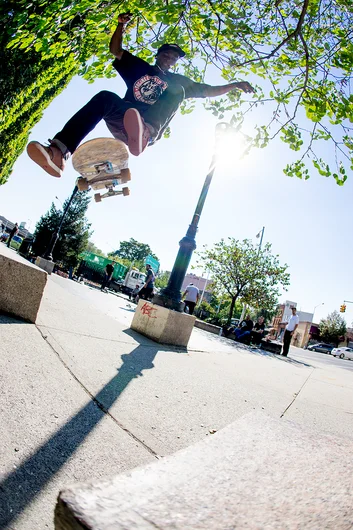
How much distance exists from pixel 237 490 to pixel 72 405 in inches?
47.7

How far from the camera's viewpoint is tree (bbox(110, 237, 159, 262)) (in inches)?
4294

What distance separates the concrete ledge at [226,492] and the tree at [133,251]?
354 feet

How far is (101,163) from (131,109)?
1.11m

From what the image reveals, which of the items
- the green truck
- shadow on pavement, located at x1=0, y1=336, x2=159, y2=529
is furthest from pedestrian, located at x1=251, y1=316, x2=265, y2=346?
the green truck

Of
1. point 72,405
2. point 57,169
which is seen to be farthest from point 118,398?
point 57,169

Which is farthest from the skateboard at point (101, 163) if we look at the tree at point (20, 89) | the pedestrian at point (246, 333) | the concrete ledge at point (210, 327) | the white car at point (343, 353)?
the white car at point (343, 353)

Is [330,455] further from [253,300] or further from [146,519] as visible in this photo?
[253,300]

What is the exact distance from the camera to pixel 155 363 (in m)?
3.30

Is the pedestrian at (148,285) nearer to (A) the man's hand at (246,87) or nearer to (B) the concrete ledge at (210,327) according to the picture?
(B) the concrete ledge at (210,327)

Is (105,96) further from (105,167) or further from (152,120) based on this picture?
(105,167)

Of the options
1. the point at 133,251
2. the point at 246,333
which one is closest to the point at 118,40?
the point at 246,333

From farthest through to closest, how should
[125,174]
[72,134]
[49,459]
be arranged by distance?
[125,174]
[72,134]
[49,459]

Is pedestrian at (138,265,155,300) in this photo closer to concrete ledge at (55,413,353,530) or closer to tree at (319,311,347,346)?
concrete ledge at (55,413,353,530)

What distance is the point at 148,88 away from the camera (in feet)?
10.3
